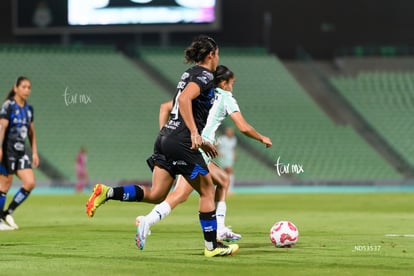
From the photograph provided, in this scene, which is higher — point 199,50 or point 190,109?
point 199,50

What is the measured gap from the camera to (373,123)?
42.5 meters

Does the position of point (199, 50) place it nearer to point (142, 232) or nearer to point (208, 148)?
point (208, 148)

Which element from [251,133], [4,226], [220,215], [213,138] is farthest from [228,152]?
[251,133]

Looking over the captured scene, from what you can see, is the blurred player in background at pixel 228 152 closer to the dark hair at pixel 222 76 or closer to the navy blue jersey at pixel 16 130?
the navy blue jersey at pixel 16 130

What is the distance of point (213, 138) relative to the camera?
13047 mm

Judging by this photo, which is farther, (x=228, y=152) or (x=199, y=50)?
(x=228, y=152)

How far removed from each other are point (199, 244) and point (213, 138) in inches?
53.1

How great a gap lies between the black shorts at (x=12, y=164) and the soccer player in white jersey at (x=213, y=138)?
370 cm

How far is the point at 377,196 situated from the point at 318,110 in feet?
45.4

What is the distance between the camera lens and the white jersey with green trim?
12.5m

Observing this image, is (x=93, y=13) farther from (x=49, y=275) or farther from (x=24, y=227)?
(x=49, y=275)

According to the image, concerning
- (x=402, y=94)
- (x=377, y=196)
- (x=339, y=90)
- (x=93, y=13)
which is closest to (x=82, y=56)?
(x=93, y=13)

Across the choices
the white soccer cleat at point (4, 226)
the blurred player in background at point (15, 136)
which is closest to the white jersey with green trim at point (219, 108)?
the blurred player in background at point (15, 136)

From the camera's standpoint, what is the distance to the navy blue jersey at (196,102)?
11.0 metres
